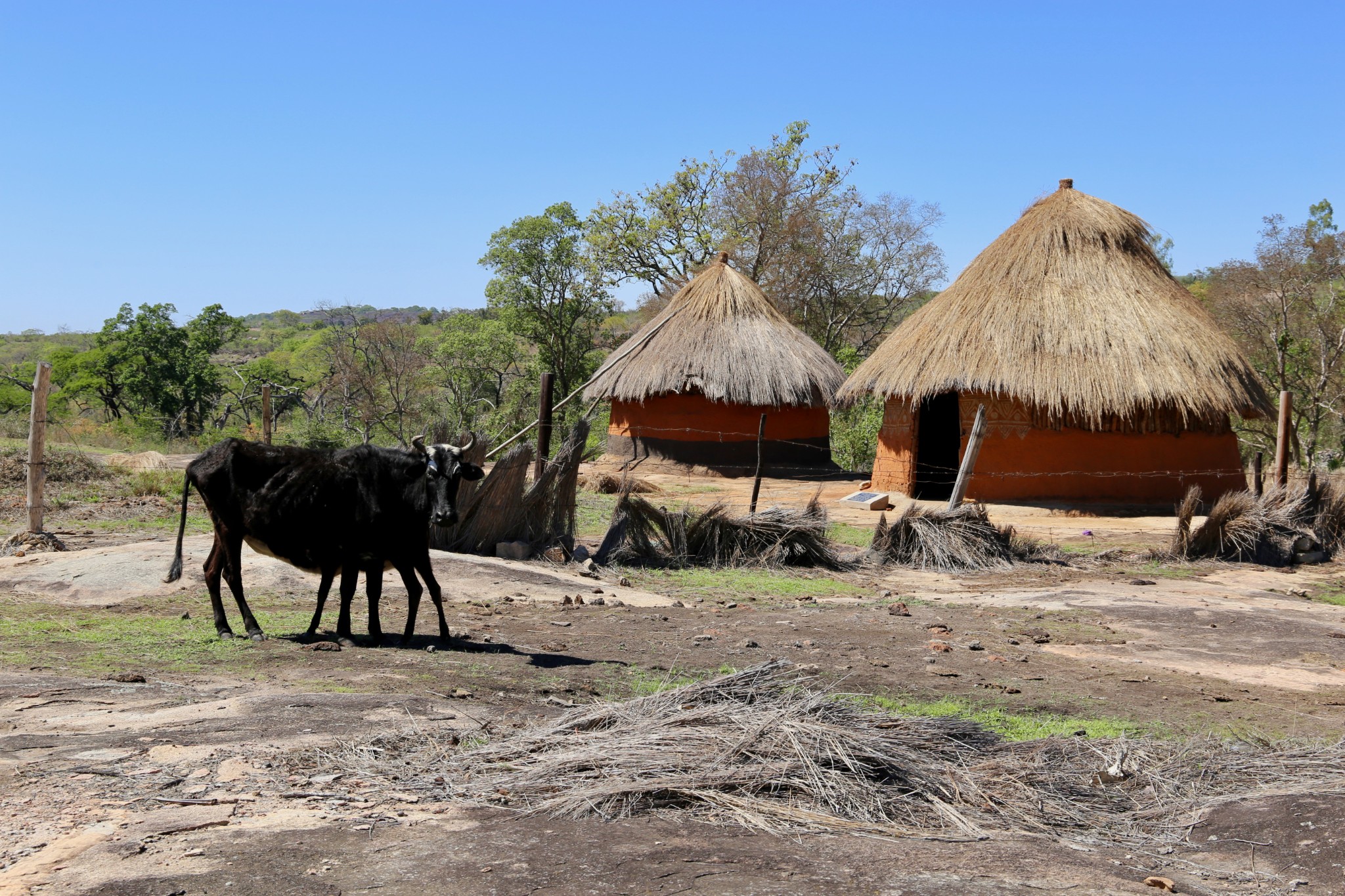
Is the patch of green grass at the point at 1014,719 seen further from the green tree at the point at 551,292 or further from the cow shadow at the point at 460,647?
the green tree at the point at 551,292

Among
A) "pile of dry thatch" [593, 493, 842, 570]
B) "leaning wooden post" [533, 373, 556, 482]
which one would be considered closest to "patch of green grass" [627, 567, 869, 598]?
"pile of dry thatch" [593, 493, 842, 570]

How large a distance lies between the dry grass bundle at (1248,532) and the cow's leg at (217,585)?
9.59m

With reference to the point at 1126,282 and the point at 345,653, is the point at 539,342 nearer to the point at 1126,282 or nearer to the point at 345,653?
the point at 1126,282

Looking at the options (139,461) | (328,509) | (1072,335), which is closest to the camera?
(328,509)

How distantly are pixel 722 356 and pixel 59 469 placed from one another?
1169 centimetres

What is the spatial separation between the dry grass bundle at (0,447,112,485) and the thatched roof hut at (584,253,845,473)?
903 cm

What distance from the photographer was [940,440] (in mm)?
21109

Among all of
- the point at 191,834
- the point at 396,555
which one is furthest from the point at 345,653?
the point at 191,834

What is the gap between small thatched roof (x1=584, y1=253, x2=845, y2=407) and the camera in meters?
22.1

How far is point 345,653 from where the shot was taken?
6.79m

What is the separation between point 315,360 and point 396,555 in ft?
118

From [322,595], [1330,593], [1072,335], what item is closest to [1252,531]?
[1330,593]

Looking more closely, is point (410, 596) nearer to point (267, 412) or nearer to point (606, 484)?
point (267, 412)

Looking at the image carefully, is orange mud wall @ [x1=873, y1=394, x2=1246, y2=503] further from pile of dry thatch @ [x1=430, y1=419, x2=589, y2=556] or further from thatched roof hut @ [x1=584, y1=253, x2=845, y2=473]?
pile of dry thatch @ [x1=430, y1=419, x2=589, y2=556]
